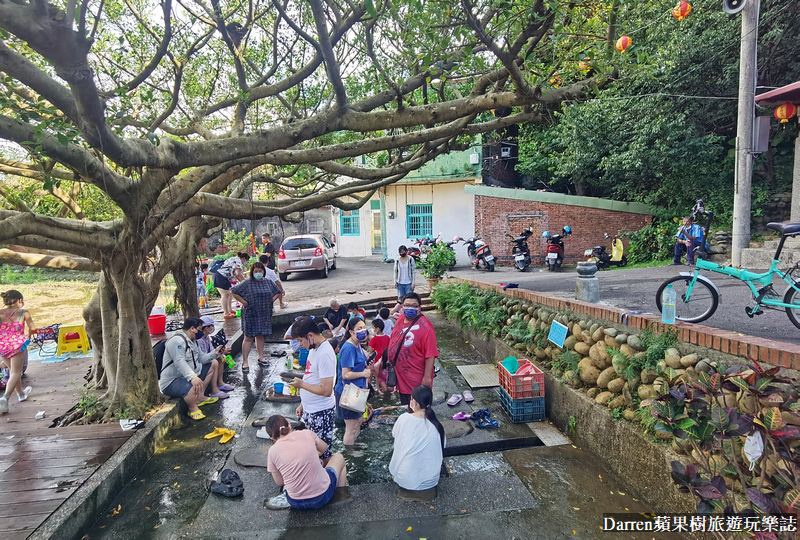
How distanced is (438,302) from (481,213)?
767 cm

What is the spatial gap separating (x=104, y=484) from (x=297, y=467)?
1.97 meters

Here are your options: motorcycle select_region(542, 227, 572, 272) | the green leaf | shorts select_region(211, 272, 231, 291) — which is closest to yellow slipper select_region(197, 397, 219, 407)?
shorts select_region(211, 272, 231, 291)

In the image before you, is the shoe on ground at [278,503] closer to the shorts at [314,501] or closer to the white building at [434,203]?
the shorts at [314,501]

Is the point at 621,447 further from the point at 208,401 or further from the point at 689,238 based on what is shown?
the point at 689,238

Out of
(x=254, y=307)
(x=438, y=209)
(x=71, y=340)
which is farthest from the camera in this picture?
(x=438, y=209)

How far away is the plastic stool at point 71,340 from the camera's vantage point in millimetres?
9234

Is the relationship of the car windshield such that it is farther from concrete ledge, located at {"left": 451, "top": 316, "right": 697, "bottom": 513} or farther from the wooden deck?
concrete ledge, located at {"left": 451, "top": 316, "right": 697, "bottom": 513}

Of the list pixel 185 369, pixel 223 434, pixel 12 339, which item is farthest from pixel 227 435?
pixel 12 339

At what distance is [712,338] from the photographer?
383 cm

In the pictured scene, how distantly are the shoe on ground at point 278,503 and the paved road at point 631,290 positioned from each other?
15.4 ft

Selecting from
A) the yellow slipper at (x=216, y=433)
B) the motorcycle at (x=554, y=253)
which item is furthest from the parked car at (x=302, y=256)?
the yellow slipper at (x=216, y=433)

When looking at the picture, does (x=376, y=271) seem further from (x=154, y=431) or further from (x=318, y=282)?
(x=154, y=431)

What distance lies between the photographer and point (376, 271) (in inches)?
746

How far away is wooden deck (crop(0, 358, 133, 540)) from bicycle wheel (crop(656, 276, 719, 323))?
6.34 metres
